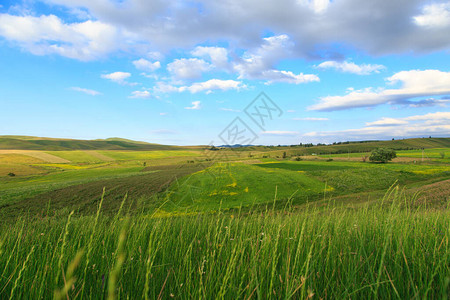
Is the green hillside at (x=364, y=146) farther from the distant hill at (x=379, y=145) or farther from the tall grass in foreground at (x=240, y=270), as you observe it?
the tall grass in foreground at (x=240, y=270)

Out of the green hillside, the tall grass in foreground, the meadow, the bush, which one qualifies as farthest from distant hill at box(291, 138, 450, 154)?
the tall grass in foreground

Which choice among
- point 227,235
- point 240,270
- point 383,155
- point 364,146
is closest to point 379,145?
point 364,146

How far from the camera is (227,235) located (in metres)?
3.05

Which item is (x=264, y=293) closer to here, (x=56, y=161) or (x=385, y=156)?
(x=385, y=156)

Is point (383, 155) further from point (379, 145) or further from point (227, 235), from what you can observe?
point (227, 235)

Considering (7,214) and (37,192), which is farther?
(37,192)

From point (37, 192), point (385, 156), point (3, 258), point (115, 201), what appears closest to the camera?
point (3, 258)

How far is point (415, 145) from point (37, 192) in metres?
155

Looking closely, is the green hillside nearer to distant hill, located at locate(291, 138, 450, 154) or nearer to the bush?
distant hill, located at locate(291, 138, 450, 154)

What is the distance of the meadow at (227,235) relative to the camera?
1.93m

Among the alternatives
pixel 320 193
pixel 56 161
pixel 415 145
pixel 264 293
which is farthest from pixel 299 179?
pixel 415 145

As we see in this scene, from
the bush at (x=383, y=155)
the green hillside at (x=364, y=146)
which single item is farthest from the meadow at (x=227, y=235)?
the green hillside at (x=364, y=146)

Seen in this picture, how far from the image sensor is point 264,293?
1997mm

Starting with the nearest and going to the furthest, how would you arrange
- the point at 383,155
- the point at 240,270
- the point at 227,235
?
the point at 240,270
the point at 227,235
the point at 383,155
